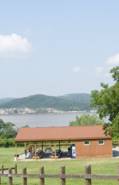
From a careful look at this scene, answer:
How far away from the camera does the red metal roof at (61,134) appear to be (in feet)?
225

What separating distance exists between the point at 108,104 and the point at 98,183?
28669 millimetres

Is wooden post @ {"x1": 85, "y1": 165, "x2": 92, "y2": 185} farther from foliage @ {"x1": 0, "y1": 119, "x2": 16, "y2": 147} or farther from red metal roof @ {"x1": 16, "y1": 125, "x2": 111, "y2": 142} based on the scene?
foliage @ {"x1": 0, "y1": 119, "x2": 16, "y2": 147}

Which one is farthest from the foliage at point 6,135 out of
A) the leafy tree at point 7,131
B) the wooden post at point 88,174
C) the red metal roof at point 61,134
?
the wooden post at point 88,174

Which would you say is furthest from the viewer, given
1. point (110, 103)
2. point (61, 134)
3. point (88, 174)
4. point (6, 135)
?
point (6, 135)

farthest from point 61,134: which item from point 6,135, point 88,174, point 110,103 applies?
point 88,174

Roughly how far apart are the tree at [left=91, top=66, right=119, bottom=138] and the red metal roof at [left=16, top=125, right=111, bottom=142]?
943 cm

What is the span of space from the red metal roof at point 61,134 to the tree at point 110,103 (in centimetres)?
943

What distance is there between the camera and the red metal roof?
225ft

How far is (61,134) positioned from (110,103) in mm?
14606

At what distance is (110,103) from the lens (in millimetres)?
56469

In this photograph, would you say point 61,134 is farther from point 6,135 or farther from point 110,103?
point 6,135

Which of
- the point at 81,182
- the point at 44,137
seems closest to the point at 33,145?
the point at 44,137

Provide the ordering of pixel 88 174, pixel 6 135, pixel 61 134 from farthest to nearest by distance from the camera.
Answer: pixel 6 135 → pixel 61 134 → pixel 88 174

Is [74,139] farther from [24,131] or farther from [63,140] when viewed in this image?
[24,131]
